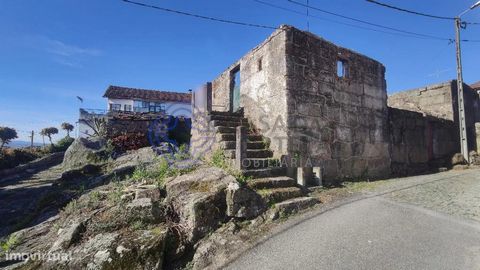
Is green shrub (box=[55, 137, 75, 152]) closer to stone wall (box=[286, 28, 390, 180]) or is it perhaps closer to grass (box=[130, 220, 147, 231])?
grass (box=[130, 220, 147, 231])

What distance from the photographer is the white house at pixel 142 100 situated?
104 ft

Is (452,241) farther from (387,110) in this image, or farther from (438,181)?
(387,110)

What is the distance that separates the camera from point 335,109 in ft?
23.0

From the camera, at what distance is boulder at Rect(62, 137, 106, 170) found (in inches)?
515

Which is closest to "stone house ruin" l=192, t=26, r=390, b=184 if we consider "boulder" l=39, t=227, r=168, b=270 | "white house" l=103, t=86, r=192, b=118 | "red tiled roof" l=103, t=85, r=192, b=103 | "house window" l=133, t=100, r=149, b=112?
"boulder" l=39, t=227, r=168, b=270

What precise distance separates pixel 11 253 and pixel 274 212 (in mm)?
4431

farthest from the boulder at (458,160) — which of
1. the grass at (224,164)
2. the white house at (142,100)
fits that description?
the white house at (142,100)

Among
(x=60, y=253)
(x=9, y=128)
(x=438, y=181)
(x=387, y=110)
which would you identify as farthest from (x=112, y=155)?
(x=9, y=128)

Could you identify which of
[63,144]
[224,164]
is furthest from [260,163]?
[63,144]

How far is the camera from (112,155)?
13.5 metres

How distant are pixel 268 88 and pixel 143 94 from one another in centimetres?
2958

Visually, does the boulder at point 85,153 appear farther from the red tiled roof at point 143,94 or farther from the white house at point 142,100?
the red tiled roof at point 143,94

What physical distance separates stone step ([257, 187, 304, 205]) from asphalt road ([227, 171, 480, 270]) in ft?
2.28

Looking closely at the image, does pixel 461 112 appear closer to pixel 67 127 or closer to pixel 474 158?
pixel 474 158
